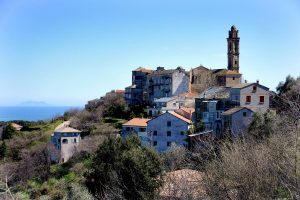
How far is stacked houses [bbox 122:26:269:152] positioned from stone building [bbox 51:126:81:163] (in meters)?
6.15

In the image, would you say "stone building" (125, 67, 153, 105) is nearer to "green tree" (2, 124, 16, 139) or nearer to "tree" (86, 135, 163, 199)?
"green tree" (2, 124, 16, 139)

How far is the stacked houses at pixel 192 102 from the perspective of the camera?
34.5 meters

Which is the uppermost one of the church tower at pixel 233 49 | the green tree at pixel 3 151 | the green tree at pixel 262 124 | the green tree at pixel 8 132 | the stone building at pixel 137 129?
the church tower at pixel 233 49

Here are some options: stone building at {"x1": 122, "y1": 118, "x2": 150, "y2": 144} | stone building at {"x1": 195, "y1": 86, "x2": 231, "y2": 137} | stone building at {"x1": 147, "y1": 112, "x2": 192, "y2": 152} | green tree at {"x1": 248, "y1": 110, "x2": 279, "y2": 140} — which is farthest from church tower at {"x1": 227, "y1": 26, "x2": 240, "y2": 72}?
green tree at {"x1": 248, "y1": 110, "x2": 279, "y2": 140}

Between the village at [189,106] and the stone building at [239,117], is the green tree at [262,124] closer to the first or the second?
the village at [189,106]

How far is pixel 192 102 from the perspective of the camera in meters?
49.6

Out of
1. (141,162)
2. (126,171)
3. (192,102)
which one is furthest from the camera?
(192,102)

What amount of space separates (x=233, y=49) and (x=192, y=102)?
47.0 ft

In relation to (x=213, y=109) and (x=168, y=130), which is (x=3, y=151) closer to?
(x=168, y=130)

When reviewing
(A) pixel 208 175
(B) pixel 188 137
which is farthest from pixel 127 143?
(A) pixel 208 175

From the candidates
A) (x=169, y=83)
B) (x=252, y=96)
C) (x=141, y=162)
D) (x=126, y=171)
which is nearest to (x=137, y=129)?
(x=252, y=96)

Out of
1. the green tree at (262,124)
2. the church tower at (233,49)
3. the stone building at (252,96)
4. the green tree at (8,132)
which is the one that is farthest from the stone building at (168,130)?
the church tower at (233,49)

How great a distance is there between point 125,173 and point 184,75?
2981cm

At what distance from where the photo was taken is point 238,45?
60219 millimetres
